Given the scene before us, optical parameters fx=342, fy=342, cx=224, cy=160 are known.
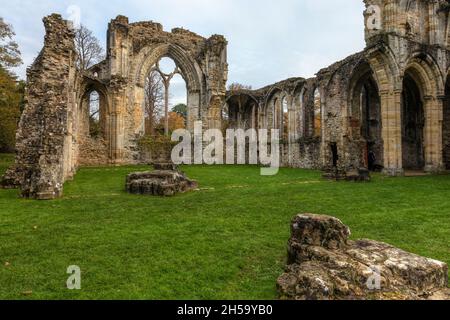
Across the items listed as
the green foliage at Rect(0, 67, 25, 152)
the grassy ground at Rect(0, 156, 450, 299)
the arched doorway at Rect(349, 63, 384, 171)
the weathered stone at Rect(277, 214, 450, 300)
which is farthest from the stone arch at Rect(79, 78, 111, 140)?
the weathered stone at Rect(277, 214, 450, 300)

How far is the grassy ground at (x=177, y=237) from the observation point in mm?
3643

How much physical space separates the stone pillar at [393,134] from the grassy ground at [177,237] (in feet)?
20.9

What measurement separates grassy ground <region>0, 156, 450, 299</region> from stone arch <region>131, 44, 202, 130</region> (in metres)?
15.4

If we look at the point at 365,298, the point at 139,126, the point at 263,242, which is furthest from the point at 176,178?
the point at 139,126

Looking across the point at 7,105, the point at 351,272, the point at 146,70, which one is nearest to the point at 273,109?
the point at 146,70

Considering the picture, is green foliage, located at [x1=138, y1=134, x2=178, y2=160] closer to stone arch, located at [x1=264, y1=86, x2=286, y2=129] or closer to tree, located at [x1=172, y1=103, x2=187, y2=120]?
stone arch, located at [x1=264, y1=86, x2=286, y2=129]

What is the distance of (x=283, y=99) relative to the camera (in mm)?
25406

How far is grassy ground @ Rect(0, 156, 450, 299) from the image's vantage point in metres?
3.64

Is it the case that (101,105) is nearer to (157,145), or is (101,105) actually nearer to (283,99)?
(157,145)

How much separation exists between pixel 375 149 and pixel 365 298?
2026 centimetres

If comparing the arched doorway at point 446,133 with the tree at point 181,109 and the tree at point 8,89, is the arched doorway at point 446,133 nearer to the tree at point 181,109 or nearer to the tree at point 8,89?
the tree at point 8,89

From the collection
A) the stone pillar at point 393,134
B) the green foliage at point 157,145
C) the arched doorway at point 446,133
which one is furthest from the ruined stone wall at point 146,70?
the arched doorway at point 446,133

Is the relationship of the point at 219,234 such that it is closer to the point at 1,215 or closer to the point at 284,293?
the point at 284,293

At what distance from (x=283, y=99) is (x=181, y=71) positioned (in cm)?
799
